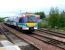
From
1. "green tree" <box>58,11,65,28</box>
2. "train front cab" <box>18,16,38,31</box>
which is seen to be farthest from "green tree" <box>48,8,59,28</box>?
"train front cab" <box>18,16,38,31</box>

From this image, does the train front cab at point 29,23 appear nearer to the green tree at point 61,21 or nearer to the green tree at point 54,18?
the green tree at point 54,18

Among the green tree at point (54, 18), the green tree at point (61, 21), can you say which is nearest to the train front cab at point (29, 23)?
the green tree at point (54, 18)

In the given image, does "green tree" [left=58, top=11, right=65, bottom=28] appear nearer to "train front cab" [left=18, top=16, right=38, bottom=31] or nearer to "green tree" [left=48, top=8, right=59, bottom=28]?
"green tree" [left=48, top=8, right=59, bottom=28]

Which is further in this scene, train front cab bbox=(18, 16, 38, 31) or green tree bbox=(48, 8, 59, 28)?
green tree bbox=(48, 8, 59, 28)

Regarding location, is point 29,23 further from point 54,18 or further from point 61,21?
point 54,18

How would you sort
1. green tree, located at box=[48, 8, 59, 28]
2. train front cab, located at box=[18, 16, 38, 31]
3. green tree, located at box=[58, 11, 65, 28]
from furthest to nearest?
green tree, located at box=[48, 8, 59, 28]
green tree, located at box=[58, 11, 65, 28]
train front cab, located at box=[18, 16, 38, 31]

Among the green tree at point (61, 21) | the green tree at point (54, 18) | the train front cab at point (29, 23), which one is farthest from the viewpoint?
the green tree at point (54, 18)

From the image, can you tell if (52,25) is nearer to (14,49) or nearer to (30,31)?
(30,31)

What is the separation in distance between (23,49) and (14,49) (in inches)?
55.0

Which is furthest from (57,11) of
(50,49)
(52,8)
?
(50,49)

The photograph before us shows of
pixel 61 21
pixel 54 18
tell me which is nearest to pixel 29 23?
pixel 61 21

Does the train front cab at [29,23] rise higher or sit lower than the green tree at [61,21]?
higher

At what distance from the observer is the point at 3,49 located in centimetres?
1410

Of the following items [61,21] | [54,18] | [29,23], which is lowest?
[61,21]
